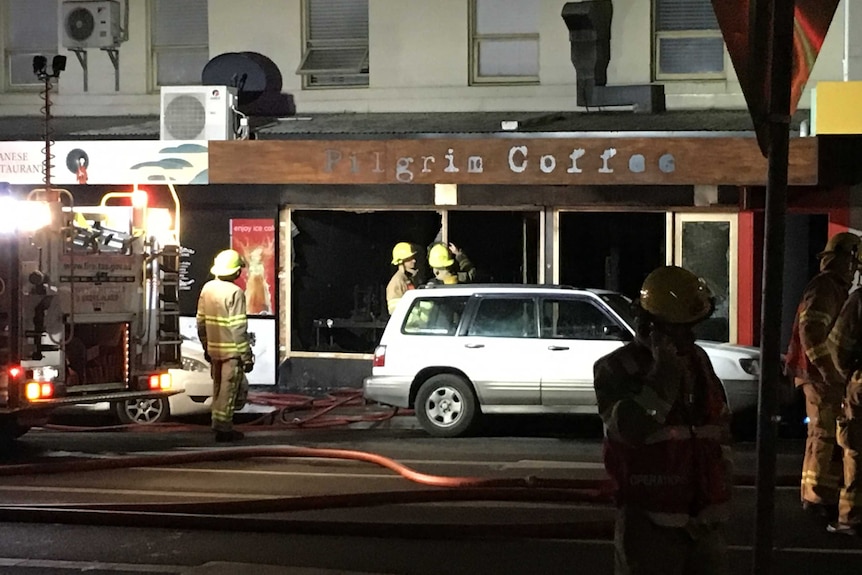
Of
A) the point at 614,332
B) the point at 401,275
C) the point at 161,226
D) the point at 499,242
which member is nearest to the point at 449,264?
the point at 401,275

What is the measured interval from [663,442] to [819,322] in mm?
3858

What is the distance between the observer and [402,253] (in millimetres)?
16031

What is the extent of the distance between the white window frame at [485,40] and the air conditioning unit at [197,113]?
341 cm

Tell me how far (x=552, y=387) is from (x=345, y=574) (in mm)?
6037

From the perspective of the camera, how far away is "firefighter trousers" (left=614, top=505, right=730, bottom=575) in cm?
464

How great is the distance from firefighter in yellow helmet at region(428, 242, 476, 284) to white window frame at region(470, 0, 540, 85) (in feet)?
8.89

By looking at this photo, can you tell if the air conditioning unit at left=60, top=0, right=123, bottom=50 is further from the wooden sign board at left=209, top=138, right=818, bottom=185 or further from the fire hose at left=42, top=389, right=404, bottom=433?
the fire hose at left=42, top=389, right=404, bottom=433

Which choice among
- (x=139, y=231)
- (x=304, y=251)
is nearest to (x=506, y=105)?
(x=304, y=251)

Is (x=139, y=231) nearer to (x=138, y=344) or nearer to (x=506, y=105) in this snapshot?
(x=138, y=344)

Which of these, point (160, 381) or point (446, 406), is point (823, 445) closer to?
point (446, 406)

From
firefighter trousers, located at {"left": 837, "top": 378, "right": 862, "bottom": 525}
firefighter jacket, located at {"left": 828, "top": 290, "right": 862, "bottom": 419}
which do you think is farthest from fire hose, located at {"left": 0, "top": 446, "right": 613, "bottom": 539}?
firefighter jacket, located at {"left": 828, "top": 290, "right": 862, "bottom": 419}

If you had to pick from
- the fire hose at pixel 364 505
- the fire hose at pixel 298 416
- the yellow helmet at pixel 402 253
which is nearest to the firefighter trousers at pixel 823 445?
the fire hose at pixel 364 505

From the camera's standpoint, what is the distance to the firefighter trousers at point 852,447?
7.78 metres

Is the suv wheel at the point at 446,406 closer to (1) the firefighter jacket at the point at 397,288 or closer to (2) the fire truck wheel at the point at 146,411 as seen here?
(1) the firefighter jacket at the point at 397,288
